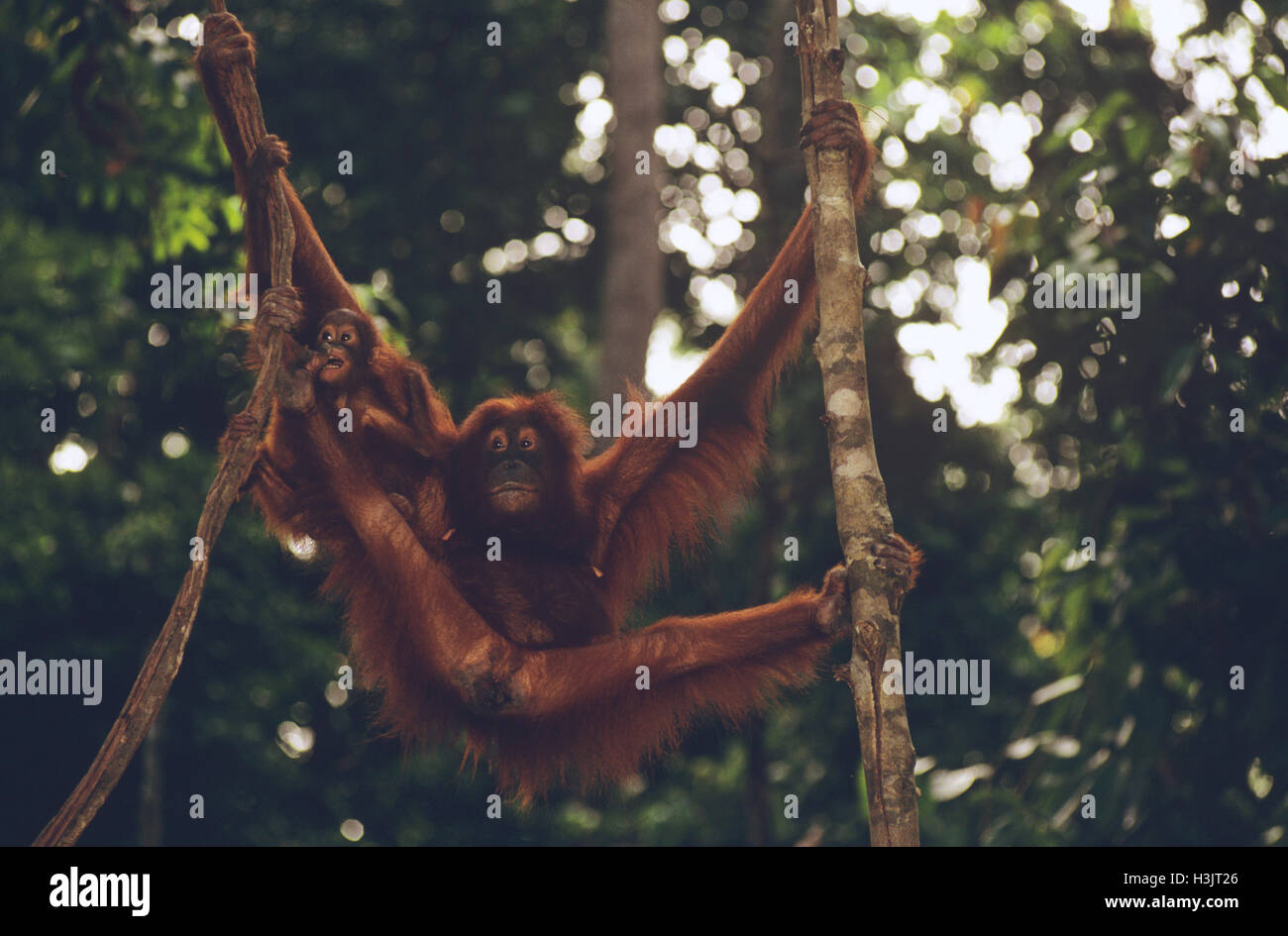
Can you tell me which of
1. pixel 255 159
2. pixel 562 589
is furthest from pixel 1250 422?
pixel 255 159

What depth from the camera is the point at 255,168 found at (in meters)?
3.96

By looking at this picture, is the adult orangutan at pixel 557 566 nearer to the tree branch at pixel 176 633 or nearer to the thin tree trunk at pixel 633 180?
the tree branch at pixel 176 633

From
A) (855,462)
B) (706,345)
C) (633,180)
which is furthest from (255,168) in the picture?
(706,345)

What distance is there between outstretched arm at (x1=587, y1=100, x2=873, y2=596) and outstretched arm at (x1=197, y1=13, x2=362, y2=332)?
3.74ft

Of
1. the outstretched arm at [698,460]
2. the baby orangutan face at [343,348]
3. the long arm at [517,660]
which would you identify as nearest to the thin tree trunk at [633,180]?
the outstretched arm at [698,460]

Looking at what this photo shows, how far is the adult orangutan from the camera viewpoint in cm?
421

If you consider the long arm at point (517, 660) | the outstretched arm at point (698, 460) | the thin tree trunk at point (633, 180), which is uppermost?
the thin tree trunk at point (633, 180)

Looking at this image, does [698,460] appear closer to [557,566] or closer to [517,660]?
[557,566]

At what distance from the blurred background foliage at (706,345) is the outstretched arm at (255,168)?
1.00 meters

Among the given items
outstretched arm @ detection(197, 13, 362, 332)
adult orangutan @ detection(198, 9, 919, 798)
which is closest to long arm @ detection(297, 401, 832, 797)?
adult orangutan @ detection(198, 9, 919, 798)

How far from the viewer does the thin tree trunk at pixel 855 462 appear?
10.9 ft

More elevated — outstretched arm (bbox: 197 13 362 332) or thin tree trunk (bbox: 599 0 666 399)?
thin tree trunk (bbox: 599 0 666 399)

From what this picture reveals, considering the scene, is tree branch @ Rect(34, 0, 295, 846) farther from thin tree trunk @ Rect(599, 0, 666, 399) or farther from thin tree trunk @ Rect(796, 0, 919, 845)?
thin tree trunk @ Rect(599, 0, 666, 399)
